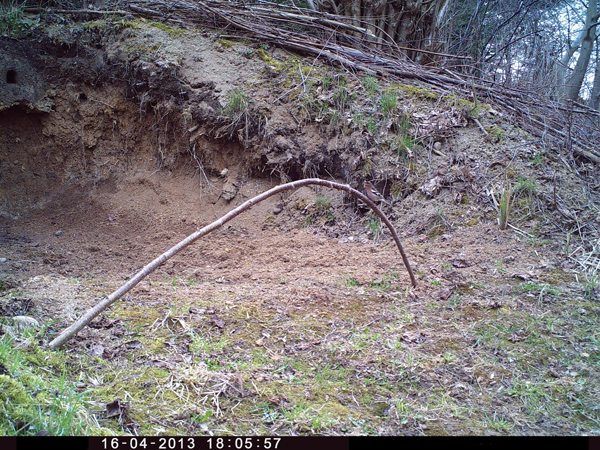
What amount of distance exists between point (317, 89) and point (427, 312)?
11.4 ft

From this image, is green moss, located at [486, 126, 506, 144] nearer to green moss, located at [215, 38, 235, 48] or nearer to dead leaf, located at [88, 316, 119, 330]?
green moss, located at [215, 38, 235, 48]

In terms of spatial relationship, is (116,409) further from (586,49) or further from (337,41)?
(586,49)

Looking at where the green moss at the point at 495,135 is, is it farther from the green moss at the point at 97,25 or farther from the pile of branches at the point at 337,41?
the green moss at the point at 97,25

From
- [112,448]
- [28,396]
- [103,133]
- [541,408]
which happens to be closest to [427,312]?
[541,408]

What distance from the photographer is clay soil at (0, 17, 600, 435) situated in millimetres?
2068

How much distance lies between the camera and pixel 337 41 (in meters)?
6.23

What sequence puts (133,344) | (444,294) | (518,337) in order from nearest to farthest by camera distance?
1. (133,344)
2. (518,337)
3. (444,294)

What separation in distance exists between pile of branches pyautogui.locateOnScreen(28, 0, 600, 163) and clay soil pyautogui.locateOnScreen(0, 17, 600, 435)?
1.11 ft

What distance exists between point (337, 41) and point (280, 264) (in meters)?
3.93

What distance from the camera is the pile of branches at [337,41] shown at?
17.4 ft

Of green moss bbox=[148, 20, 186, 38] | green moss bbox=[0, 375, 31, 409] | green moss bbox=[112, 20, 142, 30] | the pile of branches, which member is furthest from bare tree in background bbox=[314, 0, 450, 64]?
green moss bbox=[0, 375, 31, 409]

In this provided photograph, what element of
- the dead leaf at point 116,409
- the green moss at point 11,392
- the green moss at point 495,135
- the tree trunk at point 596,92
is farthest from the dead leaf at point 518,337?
the tree trunk at point 596,92

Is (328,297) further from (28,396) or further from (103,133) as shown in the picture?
(103,133)

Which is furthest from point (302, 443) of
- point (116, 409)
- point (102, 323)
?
point (102, 323)
